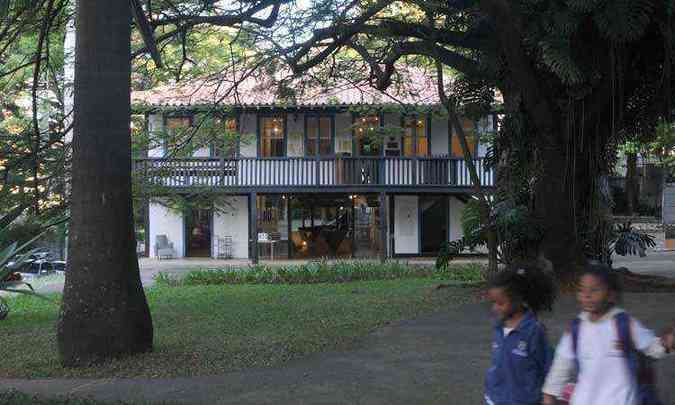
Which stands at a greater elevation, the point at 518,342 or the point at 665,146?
the point at 665,146

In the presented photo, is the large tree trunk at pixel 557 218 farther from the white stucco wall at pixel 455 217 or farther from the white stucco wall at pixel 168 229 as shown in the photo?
the white stucco wall at pixel 168 229

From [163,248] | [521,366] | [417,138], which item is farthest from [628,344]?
[163,248]

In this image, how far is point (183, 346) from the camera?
9320mm

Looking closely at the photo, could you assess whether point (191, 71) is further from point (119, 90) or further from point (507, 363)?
point (507, 363)

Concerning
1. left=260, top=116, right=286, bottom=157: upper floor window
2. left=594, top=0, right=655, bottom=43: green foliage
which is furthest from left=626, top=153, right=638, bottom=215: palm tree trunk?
left=594, top=0, right=655, bottom=43: green foliage

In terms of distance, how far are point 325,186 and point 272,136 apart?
125 inches

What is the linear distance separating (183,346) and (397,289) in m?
7.16

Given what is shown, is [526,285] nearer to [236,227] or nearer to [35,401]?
[35,401]

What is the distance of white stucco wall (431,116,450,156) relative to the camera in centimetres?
2862

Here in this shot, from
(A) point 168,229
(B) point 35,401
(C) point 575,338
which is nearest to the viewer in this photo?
(C) point 575,338

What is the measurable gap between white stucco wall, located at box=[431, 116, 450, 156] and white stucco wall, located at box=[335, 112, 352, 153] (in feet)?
10.4

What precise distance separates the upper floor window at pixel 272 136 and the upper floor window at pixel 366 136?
2891mm

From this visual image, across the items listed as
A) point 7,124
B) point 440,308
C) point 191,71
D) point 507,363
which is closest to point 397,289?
point 440,308

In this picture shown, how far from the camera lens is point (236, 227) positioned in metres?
29.1
